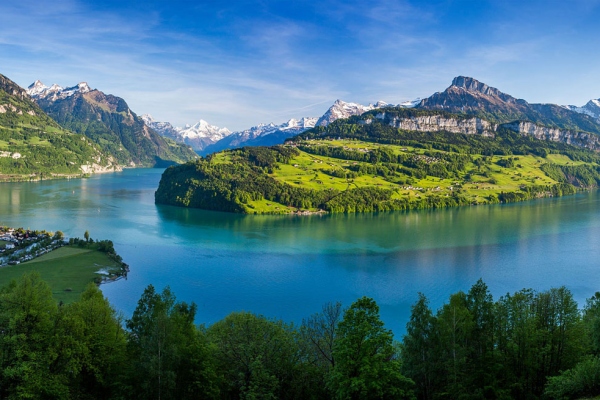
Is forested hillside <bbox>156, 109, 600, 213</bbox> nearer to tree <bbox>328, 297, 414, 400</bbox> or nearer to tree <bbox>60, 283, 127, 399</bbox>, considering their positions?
tree <bbox>60, 283, 127, 399</bbox>

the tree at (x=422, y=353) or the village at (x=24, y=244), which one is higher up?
the tree at (x=422, y=353)

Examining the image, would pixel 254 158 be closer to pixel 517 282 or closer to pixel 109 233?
pixel 109 233

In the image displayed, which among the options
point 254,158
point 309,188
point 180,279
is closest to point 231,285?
point 180,279

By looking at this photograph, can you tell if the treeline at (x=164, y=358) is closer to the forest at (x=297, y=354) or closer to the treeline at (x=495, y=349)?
the forest at (x=297, y=354)

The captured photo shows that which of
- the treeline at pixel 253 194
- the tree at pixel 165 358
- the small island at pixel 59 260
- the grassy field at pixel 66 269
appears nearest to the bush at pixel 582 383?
the tree at pixel 165 358

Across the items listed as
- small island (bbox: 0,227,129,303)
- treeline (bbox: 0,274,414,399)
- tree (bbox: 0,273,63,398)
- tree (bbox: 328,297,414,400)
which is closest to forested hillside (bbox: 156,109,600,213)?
small island (bbox: 0,227,129,303)

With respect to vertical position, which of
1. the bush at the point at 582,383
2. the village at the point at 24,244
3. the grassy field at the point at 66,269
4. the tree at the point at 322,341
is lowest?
the grassy field at the point at 66,269

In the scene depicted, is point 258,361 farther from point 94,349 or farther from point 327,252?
point 327,252

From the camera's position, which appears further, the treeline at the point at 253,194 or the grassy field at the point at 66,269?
the treeline at the point at 253,194
